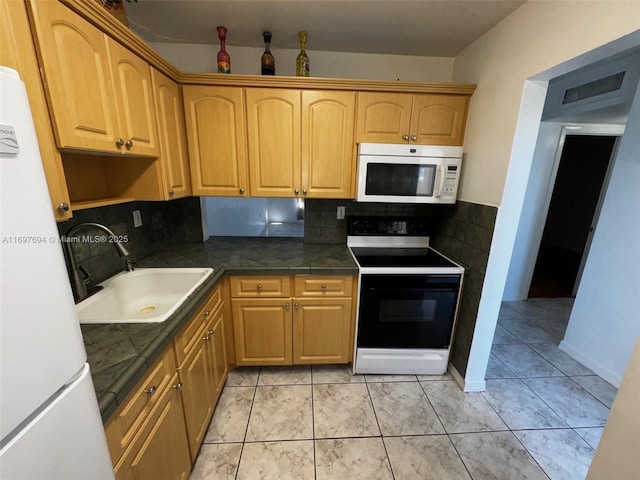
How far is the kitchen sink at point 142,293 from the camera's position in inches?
52.8

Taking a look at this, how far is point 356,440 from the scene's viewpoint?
1575 millimetres

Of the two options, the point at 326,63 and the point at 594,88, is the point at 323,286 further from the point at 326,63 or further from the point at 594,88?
the point at 594,88

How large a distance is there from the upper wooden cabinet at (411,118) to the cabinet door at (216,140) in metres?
0.87

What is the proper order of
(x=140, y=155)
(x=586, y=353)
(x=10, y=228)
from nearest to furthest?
1. (x=10, y=228)
2. (x=140, y=155)
3. (x=586, y=353)

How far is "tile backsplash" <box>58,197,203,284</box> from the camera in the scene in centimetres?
140

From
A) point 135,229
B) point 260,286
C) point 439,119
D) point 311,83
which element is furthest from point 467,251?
point 135,229

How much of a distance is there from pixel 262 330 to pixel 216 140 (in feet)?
4.64

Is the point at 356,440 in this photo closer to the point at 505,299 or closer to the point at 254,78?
the point at 254,78

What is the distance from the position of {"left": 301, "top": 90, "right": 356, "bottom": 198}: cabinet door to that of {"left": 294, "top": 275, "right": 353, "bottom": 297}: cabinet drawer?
625 mm

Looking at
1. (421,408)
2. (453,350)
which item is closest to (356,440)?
(421,408)

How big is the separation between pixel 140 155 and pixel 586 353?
3.63 meters

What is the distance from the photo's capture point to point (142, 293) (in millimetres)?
1646

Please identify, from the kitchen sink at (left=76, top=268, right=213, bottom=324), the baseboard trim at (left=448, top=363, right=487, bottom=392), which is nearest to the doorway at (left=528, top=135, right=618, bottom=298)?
the baseboard trim at (left=448, top=363, right=487, bottom=392)

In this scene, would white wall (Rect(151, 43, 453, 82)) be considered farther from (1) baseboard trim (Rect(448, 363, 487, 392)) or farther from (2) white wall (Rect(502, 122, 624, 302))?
(1) baseboard trim (Rect(448, 363, 487, 392))
